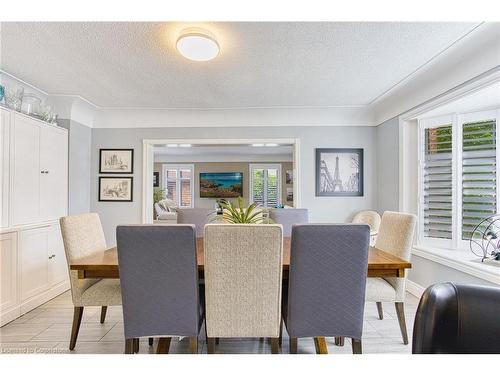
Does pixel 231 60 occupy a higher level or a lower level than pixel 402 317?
higher

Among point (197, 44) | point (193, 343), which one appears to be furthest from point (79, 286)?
point (197, 44)

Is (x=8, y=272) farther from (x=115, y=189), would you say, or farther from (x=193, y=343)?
(x=193, y=343)

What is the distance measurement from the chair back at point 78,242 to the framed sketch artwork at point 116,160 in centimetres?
181

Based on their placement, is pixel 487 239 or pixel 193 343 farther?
pixel 487 239

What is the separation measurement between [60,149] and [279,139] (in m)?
2.71

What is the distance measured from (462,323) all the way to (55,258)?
11.7 feet

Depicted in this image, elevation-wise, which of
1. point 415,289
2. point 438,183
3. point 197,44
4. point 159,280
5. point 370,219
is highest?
point 197,44

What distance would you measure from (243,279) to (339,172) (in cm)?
277

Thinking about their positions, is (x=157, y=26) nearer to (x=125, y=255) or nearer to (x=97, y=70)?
(x=97, y=70)

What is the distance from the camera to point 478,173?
2.51m

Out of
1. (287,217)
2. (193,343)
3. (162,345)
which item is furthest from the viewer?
(287,217)

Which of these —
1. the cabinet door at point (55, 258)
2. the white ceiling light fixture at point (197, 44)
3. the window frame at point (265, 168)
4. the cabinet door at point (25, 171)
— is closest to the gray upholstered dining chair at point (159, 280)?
the white ceiling light fixture at point (197, 44)

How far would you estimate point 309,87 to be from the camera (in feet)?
9.61

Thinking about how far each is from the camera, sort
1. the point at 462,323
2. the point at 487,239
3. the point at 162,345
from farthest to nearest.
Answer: the point at 487,239 → the point at 162,345 → the point at 462,323
